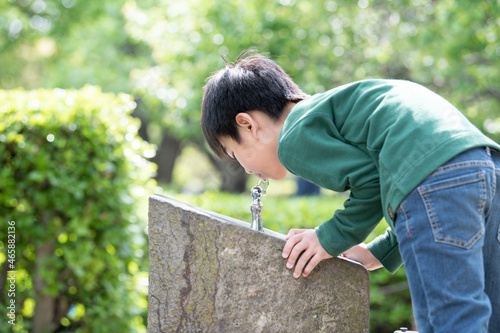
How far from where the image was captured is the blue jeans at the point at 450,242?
1500 millimetres

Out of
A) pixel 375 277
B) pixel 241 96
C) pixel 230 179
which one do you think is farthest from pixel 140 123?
pixel 230 179

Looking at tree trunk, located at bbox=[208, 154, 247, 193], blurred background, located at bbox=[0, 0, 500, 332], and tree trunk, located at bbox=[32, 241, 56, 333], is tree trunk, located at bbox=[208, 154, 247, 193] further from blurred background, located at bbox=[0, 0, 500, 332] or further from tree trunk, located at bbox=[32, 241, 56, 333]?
tree trunk, located at bbox=[32, 241, 56, 333]

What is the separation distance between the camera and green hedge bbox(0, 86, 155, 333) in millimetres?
3316

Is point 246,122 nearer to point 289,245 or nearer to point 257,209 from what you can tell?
point 257,209

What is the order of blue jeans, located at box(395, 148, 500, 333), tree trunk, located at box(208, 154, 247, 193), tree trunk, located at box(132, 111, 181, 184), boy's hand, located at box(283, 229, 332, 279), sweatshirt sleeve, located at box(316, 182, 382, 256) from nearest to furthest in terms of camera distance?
blue jeans, located at box(395, 148, 500, 333)
sweatshirt sleeve, located at box(316, 182, 382, 256)
boy's hand, located at box(283, 229, 332, 279)
tree trunk, located at box(208, 154, 247, 193)
tree trunk, located at box(132, 111, 181, 184)

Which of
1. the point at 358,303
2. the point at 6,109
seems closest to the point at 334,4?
the point at 6,109

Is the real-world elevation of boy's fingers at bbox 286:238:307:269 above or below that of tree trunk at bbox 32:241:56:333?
above

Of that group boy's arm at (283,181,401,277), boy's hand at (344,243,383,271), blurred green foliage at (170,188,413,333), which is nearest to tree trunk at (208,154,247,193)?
blurred green foliage at (170,188,413,333)

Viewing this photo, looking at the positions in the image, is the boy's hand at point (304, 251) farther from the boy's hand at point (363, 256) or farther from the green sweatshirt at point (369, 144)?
the boy's hand at point (363, 256)

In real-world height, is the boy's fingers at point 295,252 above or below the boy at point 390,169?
below

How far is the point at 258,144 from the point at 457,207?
0.79 m

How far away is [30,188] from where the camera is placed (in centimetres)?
337

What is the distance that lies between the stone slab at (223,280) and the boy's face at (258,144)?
0.82 feet

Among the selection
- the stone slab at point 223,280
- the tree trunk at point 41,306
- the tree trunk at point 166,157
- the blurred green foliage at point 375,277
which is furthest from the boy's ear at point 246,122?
the tree trunk at point 166,157
